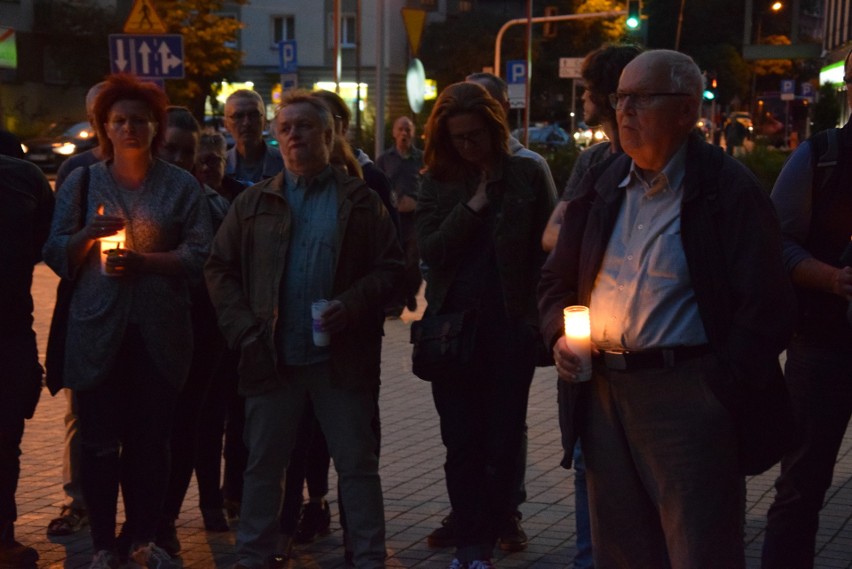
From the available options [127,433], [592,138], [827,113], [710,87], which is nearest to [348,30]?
[710,87]

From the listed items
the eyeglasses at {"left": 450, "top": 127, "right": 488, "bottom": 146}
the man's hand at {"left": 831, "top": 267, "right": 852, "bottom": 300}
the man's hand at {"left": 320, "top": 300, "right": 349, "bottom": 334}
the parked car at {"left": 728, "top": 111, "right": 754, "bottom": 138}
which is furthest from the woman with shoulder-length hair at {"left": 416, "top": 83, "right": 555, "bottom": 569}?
the parked car at {"left": 728, "top": 111, "right": 754, "bottom": 138}

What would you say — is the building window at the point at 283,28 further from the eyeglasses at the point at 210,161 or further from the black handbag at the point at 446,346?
the black handbag at the point at 446,346

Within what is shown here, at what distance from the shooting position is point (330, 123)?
5969 millimetres

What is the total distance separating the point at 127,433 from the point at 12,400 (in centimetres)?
54

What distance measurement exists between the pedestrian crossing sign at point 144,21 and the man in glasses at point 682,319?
32.4 ft

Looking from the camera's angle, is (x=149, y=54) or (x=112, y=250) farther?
(x=149, y=54)

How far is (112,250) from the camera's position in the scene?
18.7 feet

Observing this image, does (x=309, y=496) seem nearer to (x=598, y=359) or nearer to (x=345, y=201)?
(x=345, y=201)

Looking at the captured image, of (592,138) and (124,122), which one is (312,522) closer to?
(124,122)

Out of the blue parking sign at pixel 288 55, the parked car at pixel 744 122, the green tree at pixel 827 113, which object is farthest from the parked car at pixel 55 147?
the green tree at pixel 827 113

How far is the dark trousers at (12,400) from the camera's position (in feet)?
19.8

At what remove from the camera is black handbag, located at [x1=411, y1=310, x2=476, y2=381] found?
5891 millimetres

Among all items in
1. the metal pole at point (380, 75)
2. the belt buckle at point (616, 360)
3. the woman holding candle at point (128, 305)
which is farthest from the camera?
the metal pole at point (380, 75)

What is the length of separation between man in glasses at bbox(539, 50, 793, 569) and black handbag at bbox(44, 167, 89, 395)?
2.48 meters
